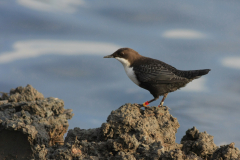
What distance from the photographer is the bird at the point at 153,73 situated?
367 inches

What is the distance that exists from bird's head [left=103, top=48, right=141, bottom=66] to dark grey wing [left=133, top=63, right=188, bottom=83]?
0.39 m

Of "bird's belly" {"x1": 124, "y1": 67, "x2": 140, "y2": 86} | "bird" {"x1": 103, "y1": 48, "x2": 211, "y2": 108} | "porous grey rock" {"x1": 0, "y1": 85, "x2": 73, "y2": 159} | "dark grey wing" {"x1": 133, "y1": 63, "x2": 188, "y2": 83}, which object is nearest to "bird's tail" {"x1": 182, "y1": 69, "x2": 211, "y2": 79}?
"bird" {"x1": 103, "y1": 48, "x2": 211, "y2": 108}

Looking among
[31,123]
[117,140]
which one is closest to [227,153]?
[117,140]

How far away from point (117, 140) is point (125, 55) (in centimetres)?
377

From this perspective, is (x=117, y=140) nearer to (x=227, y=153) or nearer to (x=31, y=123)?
(x=227, y=153)

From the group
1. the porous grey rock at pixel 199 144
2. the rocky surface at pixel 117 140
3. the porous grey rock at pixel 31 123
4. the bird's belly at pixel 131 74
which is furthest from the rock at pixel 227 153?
the porous grey rock at pixel 31 123

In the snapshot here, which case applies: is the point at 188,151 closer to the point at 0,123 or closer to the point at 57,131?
the point at 57,131

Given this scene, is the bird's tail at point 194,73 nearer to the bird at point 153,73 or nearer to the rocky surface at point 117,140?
the bird at point 153,73

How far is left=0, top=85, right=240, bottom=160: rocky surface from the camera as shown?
650 centimetres

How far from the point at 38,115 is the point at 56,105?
1.12m

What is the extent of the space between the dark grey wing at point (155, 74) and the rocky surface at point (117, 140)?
1212 mm

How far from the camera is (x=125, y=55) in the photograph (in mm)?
9703

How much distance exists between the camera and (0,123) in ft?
29.7

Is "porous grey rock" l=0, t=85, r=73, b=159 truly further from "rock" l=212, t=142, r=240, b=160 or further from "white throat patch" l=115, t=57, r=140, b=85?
"rock" l=212, t=142, r=240, b=160
